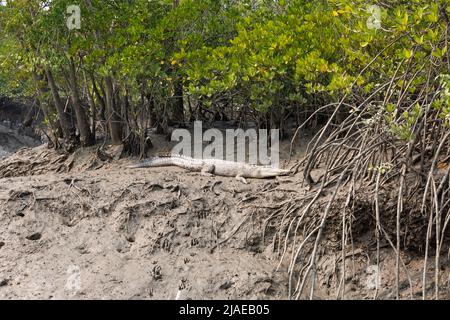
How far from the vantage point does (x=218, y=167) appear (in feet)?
26.6

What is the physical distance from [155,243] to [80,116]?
3.75 meters

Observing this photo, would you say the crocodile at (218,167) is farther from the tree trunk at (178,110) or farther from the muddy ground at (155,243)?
the tree trunk at (178,110)

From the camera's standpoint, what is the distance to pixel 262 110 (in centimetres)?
834

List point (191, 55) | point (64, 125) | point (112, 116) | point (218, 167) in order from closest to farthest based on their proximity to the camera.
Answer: point (218, 167) → point (191, 55) → point (112, 116) → point (64, 125)

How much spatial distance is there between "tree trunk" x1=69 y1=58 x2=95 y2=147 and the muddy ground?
2032mm

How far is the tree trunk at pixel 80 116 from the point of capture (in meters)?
9.58

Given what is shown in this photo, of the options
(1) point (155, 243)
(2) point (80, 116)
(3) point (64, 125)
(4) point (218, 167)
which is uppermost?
(2) point (80, 116)

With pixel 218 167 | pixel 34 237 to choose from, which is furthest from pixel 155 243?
pixel 218 167

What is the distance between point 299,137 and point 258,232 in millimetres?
2398

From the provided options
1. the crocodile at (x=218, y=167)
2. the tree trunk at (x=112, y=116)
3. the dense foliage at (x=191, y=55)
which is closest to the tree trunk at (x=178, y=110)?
the dense foliage at (x=191, y=55)

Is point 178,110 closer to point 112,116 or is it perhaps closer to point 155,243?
point 112,116

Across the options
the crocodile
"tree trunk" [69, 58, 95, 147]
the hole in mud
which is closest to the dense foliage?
"tree trunk" [69, 58, 95, 147]

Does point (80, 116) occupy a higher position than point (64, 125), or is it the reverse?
point (80, 116)

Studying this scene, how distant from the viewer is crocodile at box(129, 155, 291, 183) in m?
7.71
